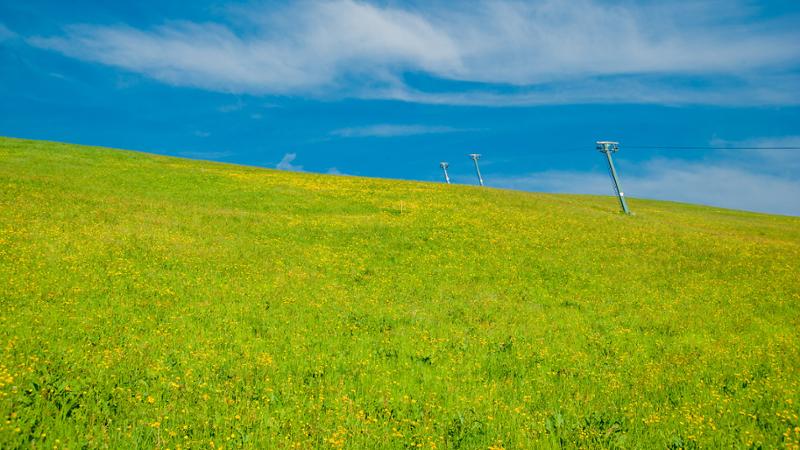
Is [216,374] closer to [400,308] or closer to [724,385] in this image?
[400,308]

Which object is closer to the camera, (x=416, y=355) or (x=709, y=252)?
(x=416, y=355)

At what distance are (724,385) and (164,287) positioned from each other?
15069 mm

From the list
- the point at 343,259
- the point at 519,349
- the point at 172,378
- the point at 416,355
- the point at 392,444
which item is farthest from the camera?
the point at 343,259

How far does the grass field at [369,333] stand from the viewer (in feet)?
28.8

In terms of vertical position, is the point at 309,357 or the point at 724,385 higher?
the point at 309,357

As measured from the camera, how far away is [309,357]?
11867 millimetres

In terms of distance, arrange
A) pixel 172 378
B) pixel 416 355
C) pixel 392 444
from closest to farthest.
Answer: pixel 392 444
pixel 172 378
pixel 416 355

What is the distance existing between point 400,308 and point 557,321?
492cm

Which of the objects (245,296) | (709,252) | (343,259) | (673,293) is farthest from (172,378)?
(709,252)

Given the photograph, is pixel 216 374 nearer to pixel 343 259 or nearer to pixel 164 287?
pixel 164 287

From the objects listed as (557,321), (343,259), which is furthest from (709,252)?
(343,259)

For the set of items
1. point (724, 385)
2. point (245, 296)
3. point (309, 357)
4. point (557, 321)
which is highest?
point (245, 296)

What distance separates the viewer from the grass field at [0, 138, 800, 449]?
877 cm

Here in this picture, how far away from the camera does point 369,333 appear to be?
14.1 m
